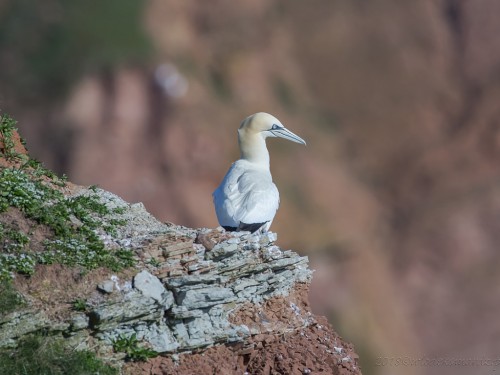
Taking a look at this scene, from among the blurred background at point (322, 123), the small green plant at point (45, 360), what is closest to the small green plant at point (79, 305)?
the small green plant at point (45, 360)

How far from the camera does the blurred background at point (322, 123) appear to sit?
6606cm

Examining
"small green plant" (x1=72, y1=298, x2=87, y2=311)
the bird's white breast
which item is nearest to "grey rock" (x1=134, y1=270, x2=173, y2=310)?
"small green plant" (x1=72, y1=298, x2=87, y2=311)

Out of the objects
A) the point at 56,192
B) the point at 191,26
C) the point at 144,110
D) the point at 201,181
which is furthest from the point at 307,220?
the point at 56,192

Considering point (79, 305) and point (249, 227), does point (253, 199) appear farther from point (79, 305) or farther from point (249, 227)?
point (79, 305)

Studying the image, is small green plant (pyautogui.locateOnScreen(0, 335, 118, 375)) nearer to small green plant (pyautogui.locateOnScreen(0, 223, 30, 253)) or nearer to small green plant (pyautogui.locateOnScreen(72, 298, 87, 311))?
small green plant (pyautogui.locateOnScreen(72, 298, 87, 311))

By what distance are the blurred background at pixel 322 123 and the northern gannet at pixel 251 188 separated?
39.5 metres

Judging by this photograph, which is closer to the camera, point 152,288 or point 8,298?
point 8,298

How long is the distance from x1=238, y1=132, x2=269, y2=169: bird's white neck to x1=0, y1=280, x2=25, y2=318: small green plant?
6.85 m

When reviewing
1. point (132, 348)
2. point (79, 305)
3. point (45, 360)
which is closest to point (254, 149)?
point (132, 348)

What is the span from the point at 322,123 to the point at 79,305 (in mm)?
65524

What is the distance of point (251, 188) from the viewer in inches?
750

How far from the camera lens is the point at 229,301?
15.4 m

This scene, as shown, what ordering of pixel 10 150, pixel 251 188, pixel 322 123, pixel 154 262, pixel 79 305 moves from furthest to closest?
1. pixel 322 123
2. pixel 251 188
3. pixel 10 150
4. pixel 154 262
5. pixel 79 305

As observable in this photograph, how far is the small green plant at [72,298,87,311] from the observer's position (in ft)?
47.0
